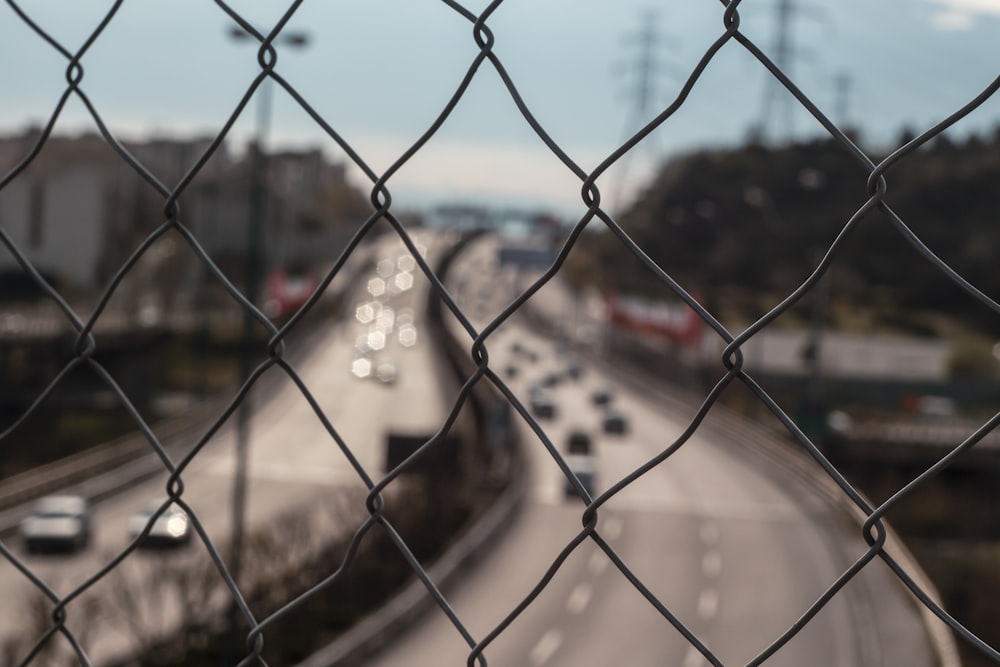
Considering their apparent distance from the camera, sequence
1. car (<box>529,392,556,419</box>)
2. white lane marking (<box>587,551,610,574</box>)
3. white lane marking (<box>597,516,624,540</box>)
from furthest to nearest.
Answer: car (<box>529,392,556,419</box>) < white lane marking (<box>597,516,624,540</box>) < white lane marking (<box>587,551,610,574</box>)

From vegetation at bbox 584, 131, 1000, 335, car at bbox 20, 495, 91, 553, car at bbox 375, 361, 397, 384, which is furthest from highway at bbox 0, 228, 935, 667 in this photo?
vegetation at bbox 584, 131, 1000, 335

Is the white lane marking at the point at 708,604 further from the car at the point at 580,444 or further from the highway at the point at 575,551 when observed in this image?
the car at the point at 580,444

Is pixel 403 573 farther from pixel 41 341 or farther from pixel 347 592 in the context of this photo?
pixel 41 341

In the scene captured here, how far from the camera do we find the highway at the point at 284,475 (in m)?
11.2

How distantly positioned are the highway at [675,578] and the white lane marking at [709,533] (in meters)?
0.03

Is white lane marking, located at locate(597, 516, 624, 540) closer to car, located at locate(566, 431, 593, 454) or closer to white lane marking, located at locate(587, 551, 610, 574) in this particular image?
white lane marking, located at locate(587, 551, 610, 574)

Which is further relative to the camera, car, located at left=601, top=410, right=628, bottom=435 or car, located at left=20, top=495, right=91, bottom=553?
car, located at left=601, top=410, right=628, bottom=435

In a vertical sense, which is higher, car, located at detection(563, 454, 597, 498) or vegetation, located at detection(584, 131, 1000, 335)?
vegetation, located at detection(584, 131, 1000, 335)

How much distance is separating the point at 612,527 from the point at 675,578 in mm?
3366

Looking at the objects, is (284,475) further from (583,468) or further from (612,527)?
(612,527)

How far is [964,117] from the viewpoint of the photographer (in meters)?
0.93

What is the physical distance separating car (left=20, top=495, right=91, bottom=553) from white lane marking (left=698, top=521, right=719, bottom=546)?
9.53 meters

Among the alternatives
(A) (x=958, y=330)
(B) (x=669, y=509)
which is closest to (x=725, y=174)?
(A) (x=958, y=330)

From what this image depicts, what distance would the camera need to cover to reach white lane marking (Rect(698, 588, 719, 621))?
14.5m
